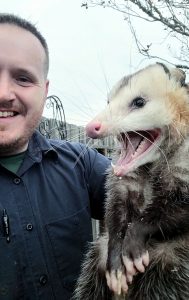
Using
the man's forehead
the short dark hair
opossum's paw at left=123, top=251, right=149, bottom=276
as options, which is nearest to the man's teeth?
the man's forehead

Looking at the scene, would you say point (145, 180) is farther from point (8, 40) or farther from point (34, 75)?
point (8, 40)

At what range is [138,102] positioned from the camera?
1.98 m

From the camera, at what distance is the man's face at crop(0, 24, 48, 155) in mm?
2023

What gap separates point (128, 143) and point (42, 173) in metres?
0.46

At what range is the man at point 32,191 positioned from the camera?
1913 mm

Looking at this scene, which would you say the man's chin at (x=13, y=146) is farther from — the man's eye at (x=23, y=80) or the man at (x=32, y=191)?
the man's eye at (x=23, y=80)

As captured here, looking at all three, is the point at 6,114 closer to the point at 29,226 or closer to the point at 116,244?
the point at 29,226

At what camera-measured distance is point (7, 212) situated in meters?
1.93

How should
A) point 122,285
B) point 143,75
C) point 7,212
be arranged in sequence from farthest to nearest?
point 143,75
point 7,212
point 122,285

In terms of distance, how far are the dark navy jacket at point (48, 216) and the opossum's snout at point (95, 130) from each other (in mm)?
426

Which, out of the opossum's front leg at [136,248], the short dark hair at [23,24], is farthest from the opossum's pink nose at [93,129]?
the short dark hair at [23,24]

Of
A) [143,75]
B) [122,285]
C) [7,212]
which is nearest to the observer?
[122,285]

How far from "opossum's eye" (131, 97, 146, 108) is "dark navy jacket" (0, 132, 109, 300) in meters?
0.48

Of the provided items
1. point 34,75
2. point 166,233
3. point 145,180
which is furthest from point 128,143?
point 34,75
